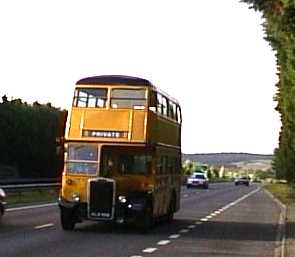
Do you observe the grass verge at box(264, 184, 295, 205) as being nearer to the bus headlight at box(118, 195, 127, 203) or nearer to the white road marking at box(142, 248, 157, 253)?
the bus headlight at box(118, 195, 127, 203)

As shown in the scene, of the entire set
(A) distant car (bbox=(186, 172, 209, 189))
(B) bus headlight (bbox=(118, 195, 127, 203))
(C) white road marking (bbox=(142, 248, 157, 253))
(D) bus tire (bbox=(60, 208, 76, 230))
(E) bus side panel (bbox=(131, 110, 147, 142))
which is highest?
(A) distant car (bbox=(186, 172, 209, 189))

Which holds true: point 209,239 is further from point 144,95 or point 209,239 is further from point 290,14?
point 290,14

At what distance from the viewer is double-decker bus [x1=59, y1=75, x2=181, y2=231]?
1011 inches

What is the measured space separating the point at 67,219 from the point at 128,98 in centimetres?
357

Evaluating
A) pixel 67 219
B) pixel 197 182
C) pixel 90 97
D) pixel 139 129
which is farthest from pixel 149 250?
pixel 197 182

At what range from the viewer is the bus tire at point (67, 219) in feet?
84.4

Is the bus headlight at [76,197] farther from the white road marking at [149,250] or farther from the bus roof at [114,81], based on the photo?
the white road marking at [149,250]

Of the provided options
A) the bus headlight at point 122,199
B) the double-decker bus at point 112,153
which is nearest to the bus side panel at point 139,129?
the double-decker bus at point 112,153

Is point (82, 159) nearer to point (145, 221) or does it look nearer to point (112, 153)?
point (112, 153)

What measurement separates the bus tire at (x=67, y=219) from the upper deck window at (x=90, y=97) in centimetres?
293

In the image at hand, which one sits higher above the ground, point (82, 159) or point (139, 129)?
point (139, 129)

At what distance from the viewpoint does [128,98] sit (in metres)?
26.4

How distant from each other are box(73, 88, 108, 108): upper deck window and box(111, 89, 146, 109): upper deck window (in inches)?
10.7

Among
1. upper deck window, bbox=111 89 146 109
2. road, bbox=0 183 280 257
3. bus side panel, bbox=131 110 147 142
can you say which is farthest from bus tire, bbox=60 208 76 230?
upper deck window, bbox=111 89 146 109
